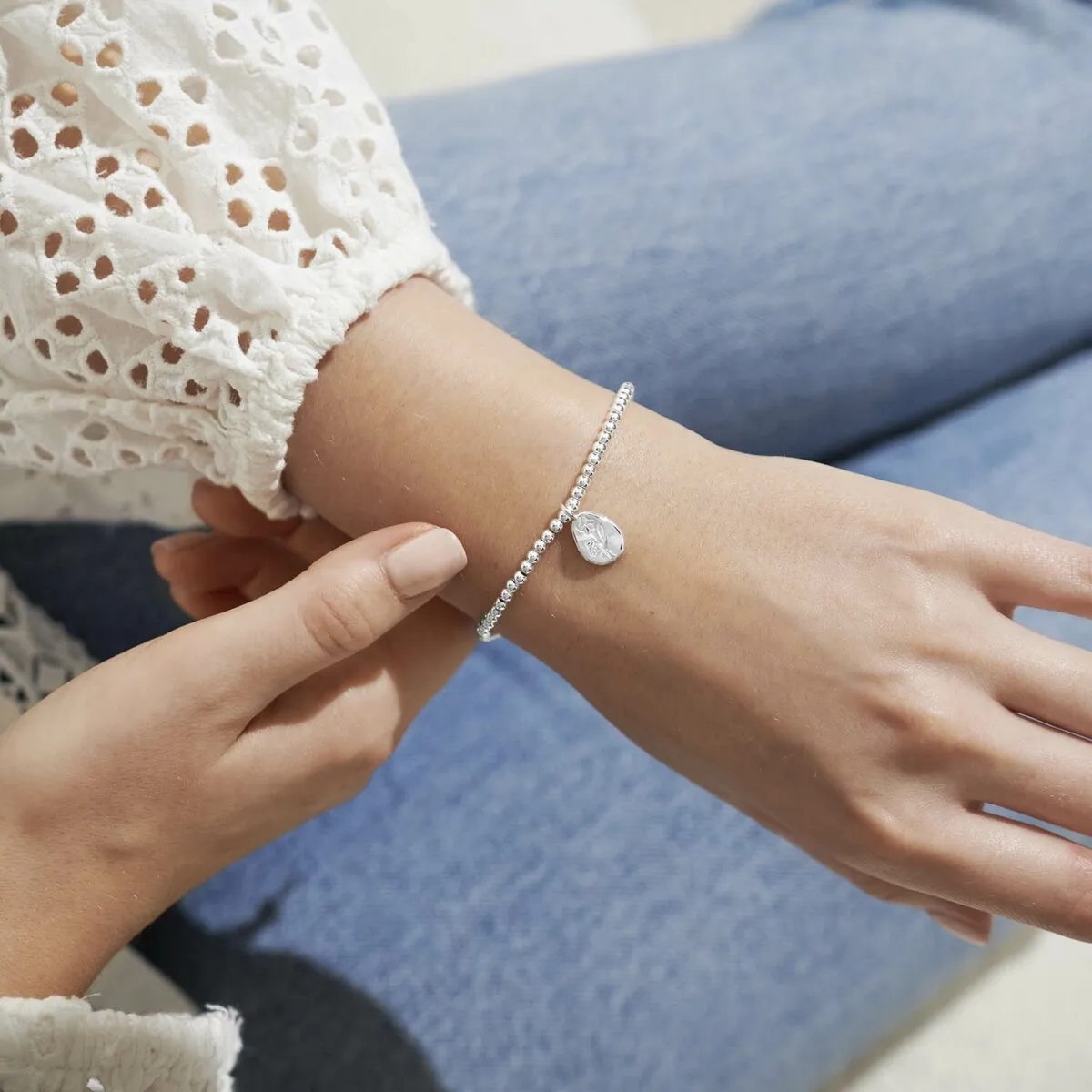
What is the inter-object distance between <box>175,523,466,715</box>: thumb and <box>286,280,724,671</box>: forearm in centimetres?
5

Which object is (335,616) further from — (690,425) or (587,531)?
(690,425)

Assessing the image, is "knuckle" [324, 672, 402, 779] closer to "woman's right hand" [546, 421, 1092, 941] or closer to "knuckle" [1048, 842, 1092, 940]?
"woman's right hand" [546, 421, 1092, 941]

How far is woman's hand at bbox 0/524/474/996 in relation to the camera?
509mm

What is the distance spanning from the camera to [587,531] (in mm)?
560

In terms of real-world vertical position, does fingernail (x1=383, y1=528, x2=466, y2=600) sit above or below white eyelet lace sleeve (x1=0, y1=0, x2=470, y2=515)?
below

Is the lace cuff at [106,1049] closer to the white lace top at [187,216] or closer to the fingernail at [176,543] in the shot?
the white lace top at [187,216]

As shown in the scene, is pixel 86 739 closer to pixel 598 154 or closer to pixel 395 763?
pixel 395 763

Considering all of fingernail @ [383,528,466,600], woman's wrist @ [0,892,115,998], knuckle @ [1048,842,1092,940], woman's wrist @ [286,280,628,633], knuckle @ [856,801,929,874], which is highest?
woman's wrist @ [286,280,628,633]

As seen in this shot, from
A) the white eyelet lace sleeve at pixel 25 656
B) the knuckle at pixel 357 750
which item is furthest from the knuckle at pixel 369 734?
the white eyelet lace sleeve at pixel 25 656

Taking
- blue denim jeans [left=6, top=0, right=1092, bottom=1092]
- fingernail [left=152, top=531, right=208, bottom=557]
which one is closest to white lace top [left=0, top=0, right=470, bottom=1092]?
fingernail [left=152, top=531, right=208, bottom=557]

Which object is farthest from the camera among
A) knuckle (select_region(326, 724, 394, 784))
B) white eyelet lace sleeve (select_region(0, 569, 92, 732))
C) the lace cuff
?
white eyelet lace sleeve (select_region(0, 569, 92, 732))

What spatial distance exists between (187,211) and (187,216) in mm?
11

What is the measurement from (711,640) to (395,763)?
1.17 ft

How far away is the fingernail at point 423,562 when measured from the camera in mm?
529
